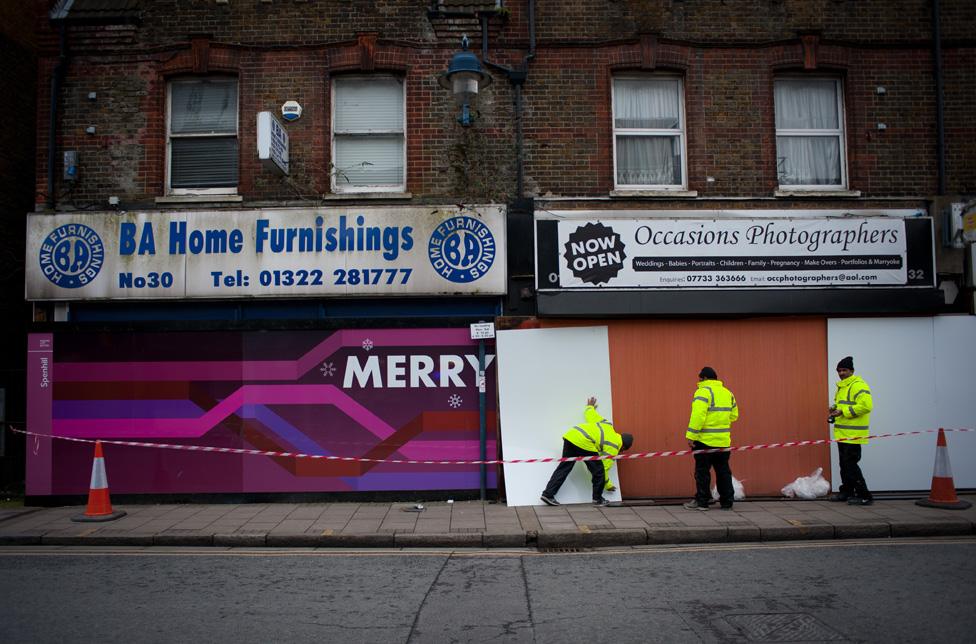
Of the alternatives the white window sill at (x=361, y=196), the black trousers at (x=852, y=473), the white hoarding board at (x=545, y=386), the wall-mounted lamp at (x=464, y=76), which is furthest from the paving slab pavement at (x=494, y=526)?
the wall-mounted lamp at (x=464, y=76)

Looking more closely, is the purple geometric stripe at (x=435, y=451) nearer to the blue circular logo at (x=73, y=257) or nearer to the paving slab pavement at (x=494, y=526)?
the paving slab pavement at (x=494, y=526)

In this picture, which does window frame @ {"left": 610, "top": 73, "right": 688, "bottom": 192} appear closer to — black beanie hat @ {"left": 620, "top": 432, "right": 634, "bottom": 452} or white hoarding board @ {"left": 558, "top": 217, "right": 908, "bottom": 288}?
white hoarding board @ {"left": 558, "top": 217, "right": 908, "bottom": 288}

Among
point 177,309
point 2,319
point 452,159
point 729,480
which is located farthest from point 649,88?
point 2,319

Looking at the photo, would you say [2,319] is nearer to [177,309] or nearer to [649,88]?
[177,309]

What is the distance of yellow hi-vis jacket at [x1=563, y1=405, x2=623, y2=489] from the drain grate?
406cm

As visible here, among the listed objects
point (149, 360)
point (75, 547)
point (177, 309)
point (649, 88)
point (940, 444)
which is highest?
point (649, 88)

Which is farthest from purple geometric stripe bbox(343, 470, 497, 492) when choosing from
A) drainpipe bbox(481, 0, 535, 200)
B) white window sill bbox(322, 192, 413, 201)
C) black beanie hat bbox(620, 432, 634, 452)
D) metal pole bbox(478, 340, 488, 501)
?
drainpipe bbox(481, 0, 535, 200)

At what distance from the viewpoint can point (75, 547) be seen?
8227mm

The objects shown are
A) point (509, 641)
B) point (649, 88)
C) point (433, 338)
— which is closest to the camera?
point (509, 641)

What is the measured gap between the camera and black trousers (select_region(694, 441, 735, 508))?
934 cm

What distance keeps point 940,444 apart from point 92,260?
1181 cm

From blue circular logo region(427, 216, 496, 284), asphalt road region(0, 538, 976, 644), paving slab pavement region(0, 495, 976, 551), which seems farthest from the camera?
blue circular logo region(427, 216, 496, 284)

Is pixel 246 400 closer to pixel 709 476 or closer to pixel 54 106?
pixel 54 106

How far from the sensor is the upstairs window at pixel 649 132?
11250 millimetres
